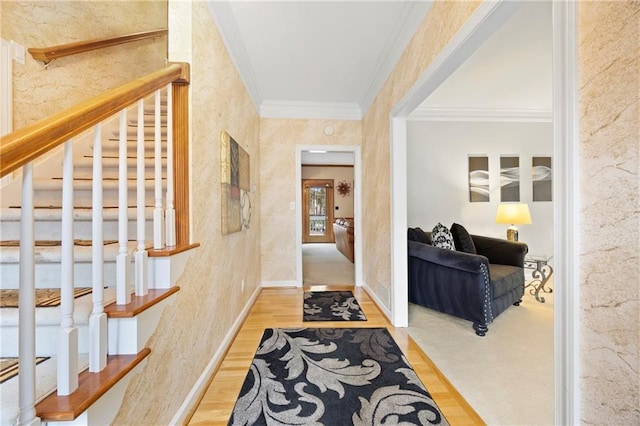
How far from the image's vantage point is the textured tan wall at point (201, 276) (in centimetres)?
120

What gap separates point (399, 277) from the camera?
2.61 m

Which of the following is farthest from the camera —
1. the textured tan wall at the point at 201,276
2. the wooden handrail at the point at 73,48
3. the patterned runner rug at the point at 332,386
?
the wooden handrail at the point at 73,48

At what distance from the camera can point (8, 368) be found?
2.88 ft

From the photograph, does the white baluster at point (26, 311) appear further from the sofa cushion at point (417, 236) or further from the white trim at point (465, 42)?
the sofa cushion at point (417, 236)

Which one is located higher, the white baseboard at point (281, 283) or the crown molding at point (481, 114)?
the crown molding at point (481, 114)

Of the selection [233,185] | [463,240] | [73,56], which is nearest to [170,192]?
[233,185]

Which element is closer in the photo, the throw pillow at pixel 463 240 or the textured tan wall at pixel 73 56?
the textured tan wall at pixel 73 56

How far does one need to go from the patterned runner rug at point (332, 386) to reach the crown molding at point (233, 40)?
8.60 ft

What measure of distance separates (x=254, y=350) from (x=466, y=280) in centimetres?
205

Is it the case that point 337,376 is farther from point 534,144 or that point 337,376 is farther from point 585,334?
point 534,144

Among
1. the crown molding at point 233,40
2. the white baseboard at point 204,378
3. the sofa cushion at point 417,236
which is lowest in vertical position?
the white baseboard at point 204,378

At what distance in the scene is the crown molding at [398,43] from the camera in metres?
1.93

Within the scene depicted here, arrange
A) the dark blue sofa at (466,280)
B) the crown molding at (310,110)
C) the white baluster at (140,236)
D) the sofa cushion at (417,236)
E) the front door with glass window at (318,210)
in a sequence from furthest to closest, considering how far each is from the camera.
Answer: the front door with glass window at (318,210) < the crown molding at (310,110) < the sofa cushion at (417,236) < the dark blue sofa at (466,280) < the white baluster at (140,236)

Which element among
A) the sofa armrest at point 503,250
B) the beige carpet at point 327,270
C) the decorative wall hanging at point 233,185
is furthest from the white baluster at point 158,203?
the sofa armrest at point 503,250
